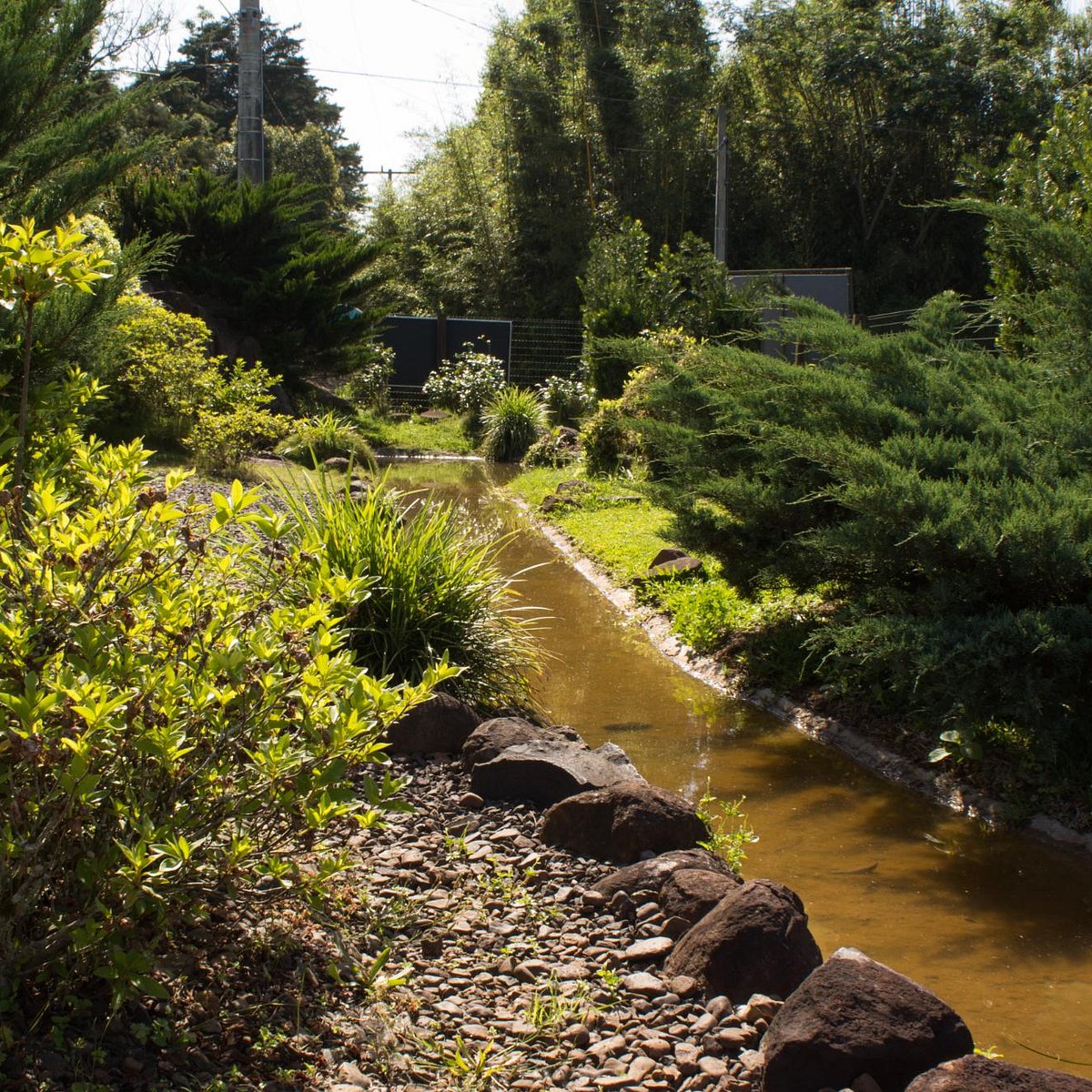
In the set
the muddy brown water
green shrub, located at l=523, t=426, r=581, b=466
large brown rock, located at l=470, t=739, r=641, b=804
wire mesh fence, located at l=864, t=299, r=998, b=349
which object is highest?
wire mesh fence, located at l=864, t=299, r=998, b=349

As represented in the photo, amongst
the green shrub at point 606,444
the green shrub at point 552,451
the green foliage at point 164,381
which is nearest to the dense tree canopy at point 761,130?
the green shrub at point 552,451

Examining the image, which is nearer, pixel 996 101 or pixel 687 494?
pixel 687 494

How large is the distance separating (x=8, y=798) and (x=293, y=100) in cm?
4419

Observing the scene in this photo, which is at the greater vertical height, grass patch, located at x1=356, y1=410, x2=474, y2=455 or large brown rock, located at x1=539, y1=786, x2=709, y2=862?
grass patch, located at x1=356, y1=410, x2=474, y2=455

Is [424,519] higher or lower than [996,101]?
lower

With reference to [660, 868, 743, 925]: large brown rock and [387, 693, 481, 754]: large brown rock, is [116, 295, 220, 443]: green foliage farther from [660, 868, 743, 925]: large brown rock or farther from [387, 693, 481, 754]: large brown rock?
[660, 868, 743, 925]: large brown rock

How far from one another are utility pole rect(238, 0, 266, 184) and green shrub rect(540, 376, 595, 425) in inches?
244

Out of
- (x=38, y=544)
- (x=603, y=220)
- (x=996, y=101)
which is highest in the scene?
(x=996, y=101)

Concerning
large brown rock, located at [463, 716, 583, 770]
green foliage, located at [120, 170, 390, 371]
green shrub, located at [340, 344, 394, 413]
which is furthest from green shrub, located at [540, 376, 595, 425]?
large brown rock, located at [463, 716, 583, 770]

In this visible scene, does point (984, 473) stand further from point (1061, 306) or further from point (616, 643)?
point (616, 643)

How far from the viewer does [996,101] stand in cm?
2622

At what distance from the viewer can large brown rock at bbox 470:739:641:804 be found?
14.5ft

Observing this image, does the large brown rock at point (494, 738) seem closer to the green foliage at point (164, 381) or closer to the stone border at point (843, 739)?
the stone border at point (843, 739)

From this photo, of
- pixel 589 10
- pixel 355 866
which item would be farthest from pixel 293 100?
pixel 355 866
